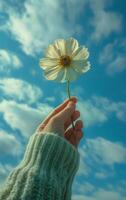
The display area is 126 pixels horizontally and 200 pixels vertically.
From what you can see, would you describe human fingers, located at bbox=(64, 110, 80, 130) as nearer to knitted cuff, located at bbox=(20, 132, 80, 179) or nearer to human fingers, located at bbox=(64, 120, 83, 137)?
human fingers, located at bbox=(64, 120, 83, 137)

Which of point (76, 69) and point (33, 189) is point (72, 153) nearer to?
point (33, 189)

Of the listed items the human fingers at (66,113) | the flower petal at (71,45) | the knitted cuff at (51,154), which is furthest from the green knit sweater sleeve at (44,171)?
the flower petal at (71,45)

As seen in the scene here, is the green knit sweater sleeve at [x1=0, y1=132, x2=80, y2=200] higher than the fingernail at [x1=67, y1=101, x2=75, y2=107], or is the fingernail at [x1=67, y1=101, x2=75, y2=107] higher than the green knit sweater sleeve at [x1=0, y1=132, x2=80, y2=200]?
the fingernail at [x1=67, y1=101, x2=75, y2=107]

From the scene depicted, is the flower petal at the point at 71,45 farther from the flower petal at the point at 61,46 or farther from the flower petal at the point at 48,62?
the flower petal at the point at 48,62

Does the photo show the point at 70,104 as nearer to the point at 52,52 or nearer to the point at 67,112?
the point at 67,112

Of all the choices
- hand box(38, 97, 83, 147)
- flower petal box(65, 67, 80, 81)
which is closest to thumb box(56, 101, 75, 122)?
hand box(38, 97, 83, 147)
